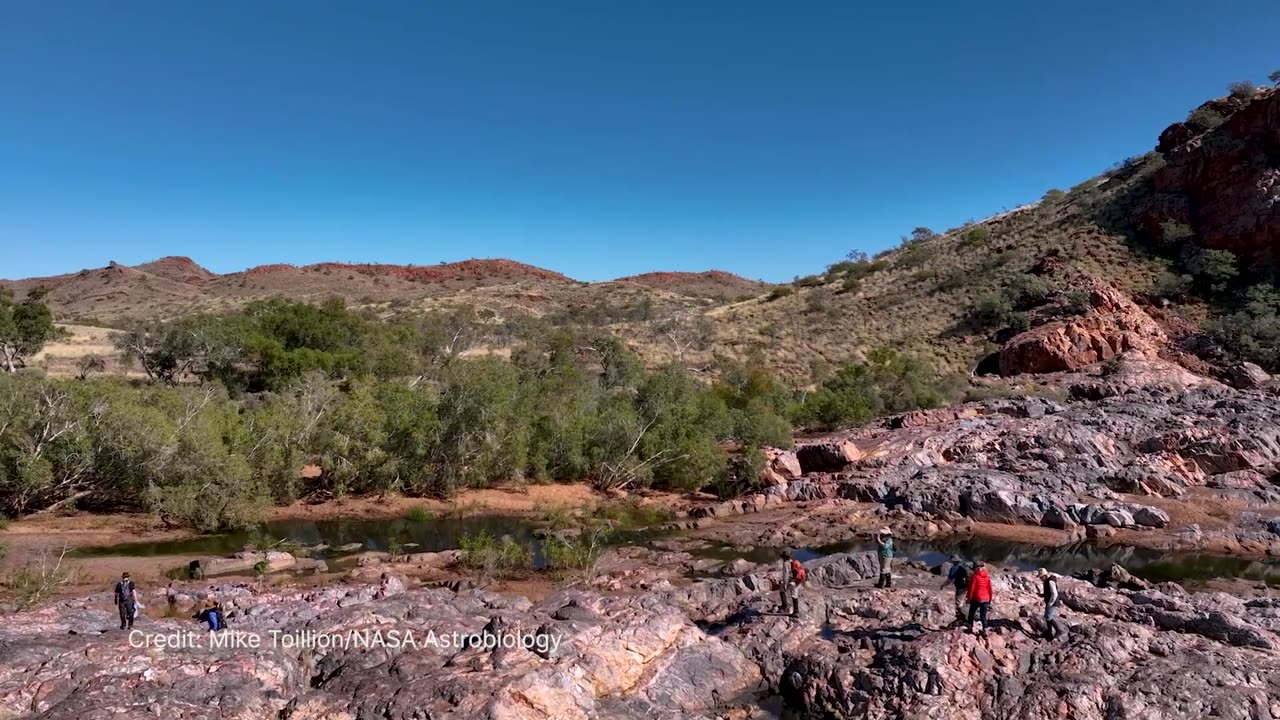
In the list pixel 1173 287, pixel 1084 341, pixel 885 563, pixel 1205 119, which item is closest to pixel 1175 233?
pixel 1173 287

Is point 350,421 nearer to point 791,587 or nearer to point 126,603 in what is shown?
point 126,603

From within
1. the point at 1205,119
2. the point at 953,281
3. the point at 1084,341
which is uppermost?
the point at 1205,119

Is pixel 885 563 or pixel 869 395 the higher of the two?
pixel 869 395

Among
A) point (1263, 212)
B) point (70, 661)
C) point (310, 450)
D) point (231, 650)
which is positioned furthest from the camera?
point (1263, 212)

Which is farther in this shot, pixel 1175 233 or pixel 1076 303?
pixel 1175 233

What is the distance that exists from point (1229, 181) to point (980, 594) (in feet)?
184

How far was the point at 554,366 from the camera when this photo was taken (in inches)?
1718

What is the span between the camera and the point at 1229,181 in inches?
2003

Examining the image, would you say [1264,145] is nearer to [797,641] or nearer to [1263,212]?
[1263,212]

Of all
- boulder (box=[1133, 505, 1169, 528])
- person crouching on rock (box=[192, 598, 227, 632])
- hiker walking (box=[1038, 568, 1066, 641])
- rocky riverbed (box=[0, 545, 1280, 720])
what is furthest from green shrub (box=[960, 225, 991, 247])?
person crouching on rock (box=[192, 598, 227, 632])

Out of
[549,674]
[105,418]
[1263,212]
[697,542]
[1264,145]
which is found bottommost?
[697,542]

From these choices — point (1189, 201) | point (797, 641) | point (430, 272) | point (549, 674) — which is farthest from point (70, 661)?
point (430, 272)

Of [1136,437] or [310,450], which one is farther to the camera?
[1136,437]

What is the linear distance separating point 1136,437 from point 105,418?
3572 cm
